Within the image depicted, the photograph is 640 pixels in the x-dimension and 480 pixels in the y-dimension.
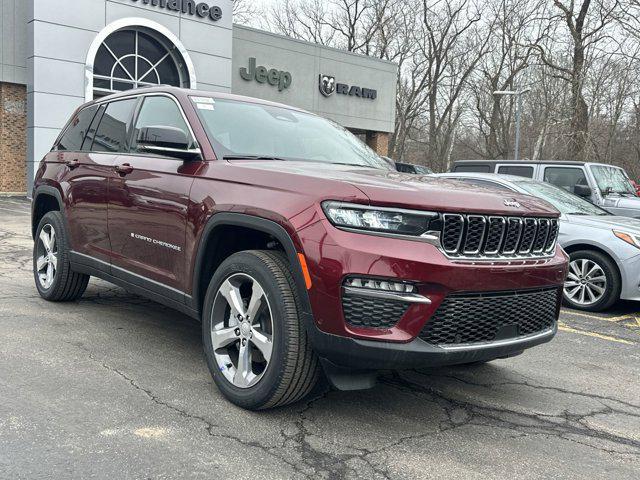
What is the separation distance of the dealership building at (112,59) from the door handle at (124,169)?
595 inches

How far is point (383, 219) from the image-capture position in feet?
9.71

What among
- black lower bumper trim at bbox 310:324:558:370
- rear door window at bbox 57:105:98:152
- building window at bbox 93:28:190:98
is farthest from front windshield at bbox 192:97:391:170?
building window at bbox 93:28:190:98

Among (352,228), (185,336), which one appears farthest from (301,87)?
(352,228)

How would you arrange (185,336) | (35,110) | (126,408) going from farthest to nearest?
(35,110), (185,336), (126,408)

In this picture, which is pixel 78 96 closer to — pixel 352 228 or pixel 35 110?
pixel 35 110

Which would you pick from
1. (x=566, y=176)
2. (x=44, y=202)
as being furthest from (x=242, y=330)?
(x=566, y=176)

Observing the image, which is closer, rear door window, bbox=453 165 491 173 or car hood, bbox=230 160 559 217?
car hood, bbox=230 160 559 217

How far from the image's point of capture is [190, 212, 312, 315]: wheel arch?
3.09 meters

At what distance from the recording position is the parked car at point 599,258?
660cm

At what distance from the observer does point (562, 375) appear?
→ 4441mm

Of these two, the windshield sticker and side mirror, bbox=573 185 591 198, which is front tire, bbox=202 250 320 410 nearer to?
the windshield sticker

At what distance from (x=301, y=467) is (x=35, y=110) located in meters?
17.9

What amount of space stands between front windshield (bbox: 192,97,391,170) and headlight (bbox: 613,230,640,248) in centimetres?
340

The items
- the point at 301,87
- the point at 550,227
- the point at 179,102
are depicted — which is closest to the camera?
the point at 550,227
